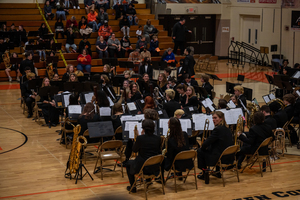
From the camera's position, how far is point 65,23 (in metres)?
20.2

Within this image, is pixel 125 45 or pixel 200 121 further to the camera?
pixel 125 45

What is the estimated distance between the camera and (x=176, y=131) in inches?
279

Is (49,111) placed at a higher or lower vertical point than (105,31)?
lower

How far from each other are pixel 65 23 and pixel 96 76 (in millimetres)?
8706

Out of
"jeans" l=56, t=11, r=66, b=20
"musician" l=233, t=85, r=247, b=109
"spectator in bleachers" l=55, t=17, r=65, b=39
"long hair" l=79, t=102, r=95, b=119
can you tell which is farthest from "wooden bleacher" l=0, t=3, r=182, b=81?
"long hair" l=79, t=102, r=95, b=119

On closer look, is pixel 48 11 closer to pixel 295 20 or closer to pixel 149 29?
pixel 149 29

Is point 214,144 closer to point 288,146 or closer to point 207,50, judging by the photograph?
point 288,146

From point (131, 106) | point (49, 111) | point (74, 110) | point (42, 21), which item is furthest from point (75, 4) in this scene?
point (131, 106)

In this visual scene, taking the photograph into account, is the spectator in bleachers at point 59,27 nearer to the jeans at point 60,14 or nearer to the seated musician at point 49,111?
the jeans at point 60,14

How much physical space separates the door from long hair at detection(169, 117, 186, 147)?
17867mm

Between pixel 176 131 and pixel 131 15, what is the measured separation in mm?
14878

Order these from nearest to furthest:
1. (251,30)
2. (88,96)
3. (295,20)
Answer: (88,96) < (295,20) < (251,30)

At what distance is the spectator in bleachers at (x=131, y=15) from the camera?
20841 millimetres

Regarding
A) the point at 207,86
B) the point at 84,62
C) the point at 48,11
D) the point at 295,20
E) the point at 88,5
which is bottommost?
the point at 207,86
